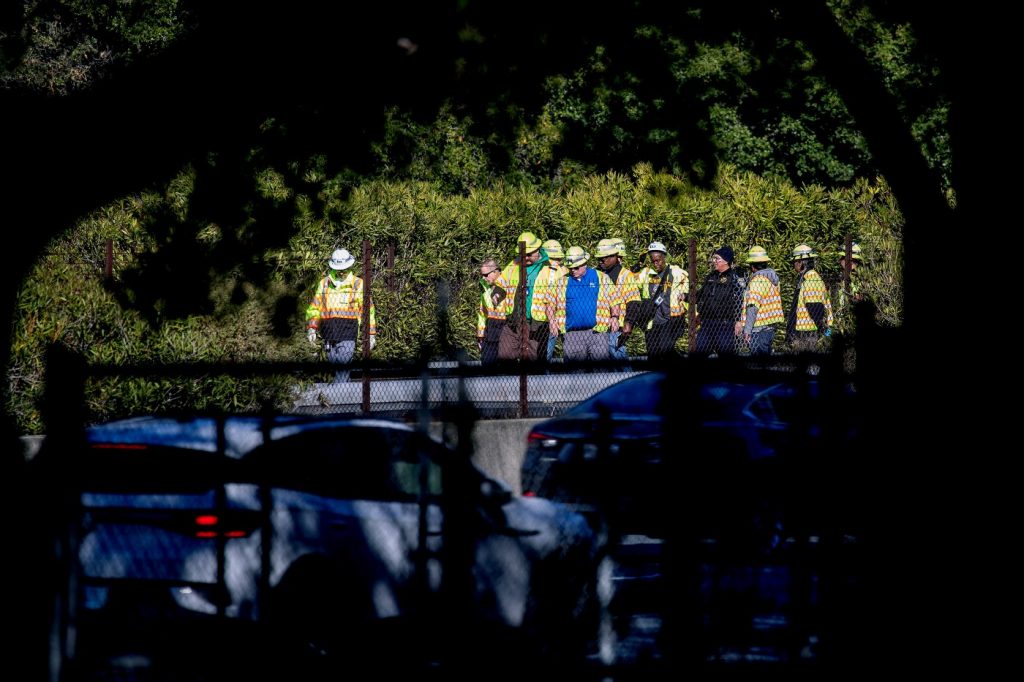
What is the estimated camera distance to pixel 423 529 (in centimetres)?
606

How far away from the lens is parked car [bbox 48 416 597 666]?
607 centimetres

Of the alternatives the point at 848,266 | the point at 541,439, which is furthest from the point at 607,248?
the point at 541,439

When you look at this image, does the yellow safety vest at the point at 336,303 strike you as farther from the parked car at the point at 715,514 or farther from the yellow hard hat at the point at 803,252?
the parked car at the point at 715,514

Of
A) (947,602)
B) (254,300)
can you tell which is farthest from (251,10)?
(947,602)

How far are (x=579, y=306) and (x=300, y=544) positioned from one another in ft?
28.0

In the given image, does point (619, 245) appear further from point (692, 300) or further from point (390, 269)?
point (390, 269)

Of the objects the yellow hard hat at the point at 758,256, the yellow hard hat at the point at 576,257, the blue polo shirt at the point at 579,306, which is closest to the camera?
the blue polo shirt at the point at 579,306

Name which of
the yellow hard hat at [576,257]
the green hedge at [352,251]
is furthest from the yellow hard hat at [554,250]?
the green hedge at [352,251]

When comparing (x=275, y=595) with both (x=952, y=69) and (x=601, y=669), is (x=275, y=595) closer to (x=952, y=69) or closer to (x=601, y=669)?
(x=601, y=669)

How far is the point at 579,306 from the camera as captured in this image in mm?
14453

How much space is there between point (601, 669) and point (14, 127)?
7.21m

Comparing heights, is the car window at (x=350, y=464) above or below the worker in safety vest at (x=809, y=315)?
below

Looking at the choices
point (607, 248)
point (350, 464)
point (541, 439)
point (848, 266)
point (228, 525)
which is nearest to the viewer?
point (228, 525)

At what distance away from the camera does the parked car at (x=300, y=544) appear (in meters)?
6.07
